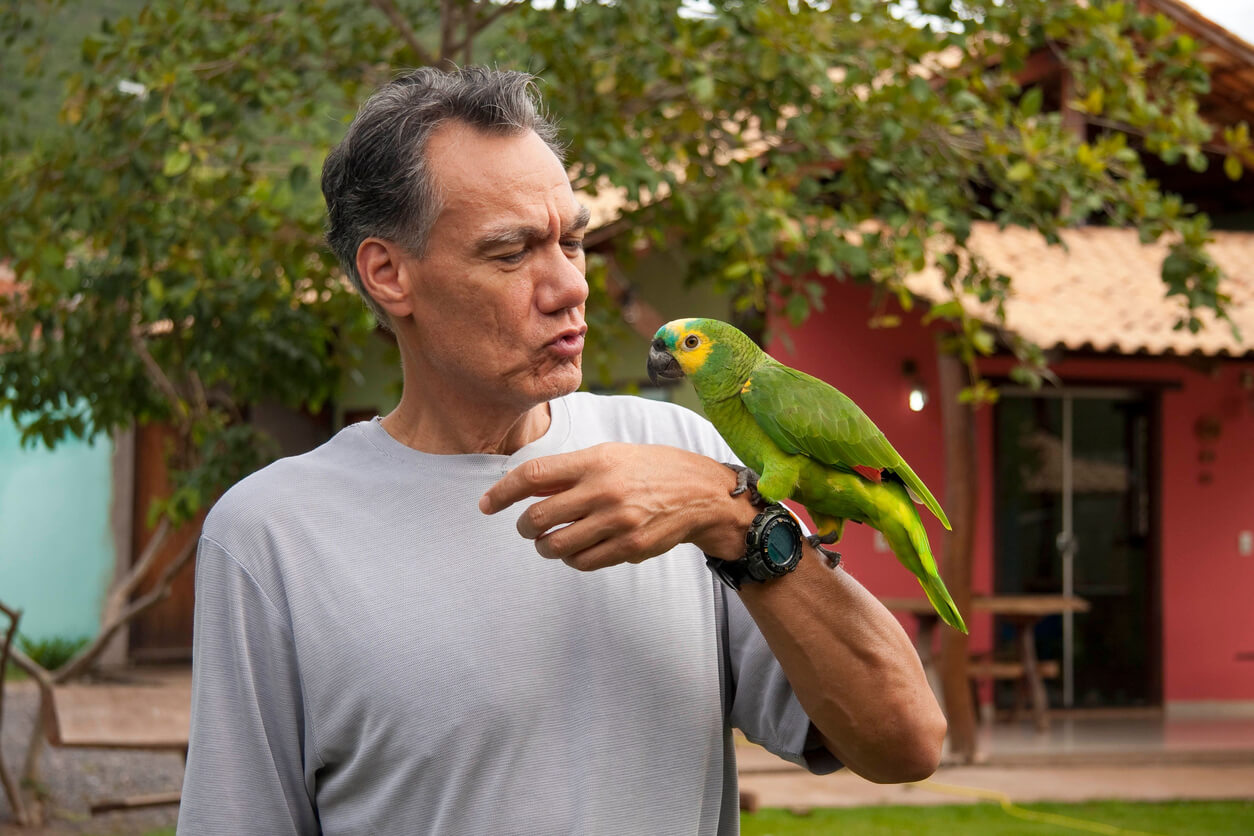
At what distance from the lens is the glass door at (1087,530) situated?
9.84 metres

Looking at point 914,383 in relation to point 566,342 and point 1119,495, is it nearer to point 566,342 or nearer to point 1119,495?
point 1119,495

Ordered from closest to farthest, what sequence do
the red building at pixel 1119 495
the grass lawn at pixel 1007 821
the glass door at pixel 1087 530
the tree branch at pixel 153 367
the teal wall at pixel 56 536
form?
the tree branch at pixel 153 367 → the grass lawn at pixel 1007 821 → the red building at pixel 1119 495 → the glass door at pixel 1087 530 → the teal wall at pixel 56 536

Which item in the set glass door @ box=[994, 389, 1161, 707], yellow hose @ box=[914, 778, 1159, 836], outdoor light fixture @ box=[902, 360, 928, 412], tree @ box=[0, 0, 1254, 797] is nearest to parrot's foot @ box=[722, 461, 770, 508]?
tree @ box=[0, 0, 1254, 797]

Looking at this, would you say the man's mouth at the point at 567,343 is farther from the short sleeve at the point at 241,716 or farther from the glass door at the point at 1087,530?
the glass door at the point at 1087,530

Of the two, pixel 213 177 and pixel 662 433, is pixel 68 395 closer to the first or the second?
pixel 213 177

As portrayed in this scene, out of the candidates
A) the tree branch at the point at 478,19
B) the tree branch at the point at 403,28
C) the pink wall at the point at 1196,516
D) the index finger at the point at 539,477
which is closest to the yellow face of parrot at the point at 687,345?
the index finger at the point at 539,477

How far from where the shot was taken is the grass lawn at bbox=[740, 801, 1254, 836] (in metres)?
6.28

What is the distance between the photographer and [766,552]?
4.54 ft

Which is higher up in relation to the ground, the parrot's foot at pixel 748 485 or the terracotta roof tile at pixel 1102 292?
the terracotta roof tile at pixel 1102 292

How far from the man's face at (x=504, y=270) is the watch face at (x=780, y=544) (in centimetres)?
33

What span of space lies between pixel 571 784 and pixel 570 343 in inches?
21.6

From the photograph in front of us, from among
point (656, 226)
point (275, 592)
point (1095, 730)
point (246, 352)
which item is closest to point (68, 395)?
point (246, 352)

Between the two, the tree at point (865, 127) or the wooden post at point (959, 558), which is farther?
the wooden post at point (959, 558)

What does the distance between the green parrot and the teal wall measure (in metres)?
12.5
